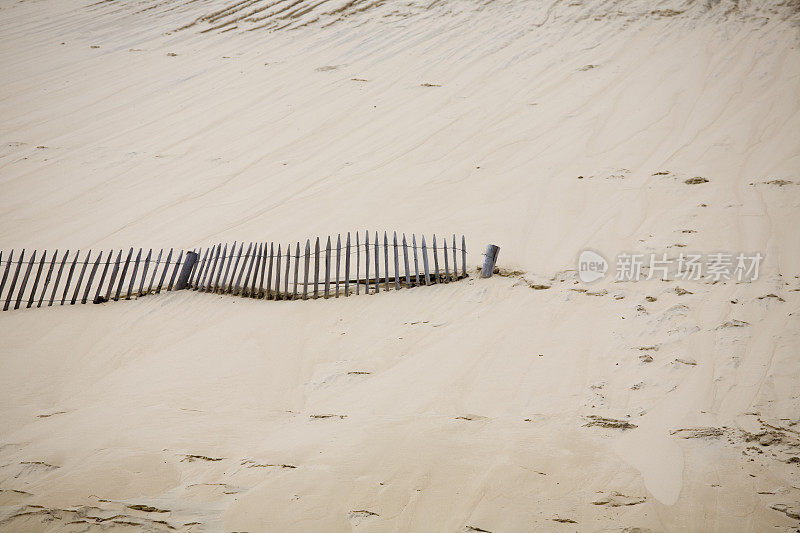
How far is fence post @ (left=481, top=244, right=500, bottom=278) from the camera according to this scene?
19.4 ft

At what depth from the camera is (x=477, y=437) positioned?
3.46m

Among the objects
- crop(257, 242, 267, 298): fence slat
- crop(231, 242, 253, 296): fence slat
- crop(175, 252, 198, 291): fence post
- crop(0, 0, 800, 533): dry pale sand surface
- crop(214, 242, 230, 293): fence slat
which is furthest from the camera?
Answer: crop(175, 252, 198, 291): fence post

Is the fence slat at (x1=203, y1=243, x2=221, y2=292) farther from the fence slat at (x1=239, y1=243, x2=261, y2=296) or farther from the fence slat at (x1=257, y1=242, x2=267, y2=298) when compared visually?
the fence slat at (x1=257, y1=242, x2=267, y2=298)

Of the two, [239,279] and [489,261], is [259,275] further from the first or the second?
[489,261]

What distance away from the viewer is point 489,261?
5926 millimetres

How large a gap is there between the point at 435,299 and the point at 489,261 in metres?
0.74

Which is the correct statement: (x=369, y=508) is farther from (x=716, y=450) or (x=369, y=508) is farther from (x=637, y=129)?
(x=637, y=129)

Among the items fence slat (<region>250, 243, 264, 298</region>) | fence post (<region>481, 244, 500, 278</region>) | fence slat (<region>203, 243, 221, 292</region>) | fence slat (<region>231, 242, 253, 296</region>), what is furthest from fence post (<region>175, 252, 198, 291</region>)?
fence post (<region>481, 244, 500, 278</region>)

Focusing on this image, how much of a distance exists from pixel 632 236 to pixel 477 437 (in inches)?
152

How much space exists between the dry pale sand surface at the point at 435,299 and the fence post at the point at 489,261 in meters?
0.12

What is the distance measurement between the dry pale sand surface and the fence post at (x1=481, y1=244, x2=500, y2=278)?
0.12 metres

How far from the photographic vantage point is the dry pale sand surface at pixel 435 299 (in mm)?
3027

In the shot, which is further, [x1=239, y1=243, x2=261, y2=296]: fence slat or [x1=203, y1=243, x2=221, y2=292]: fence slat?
[x1=203, y1=243, x2=221, y2=292]: fence slat

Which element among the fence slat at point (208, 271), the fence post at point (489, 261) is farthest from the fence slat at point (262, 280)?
the fence post at point (489, 261)
